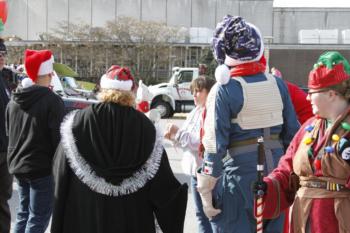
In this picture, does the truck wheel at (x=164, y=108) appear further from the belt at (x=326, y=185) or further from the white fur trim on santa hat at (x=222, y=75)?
the belt at (x=326, y=185)

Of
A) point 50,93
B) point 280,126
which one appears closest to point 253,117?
point 280,126

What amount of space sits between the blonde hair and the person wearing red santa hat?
1378 millimetres

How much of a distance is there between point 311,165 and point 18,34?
184 feet

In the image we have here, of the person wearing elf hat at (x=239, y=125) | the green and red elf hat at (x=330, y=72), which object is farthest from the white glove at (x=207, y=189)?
the green and red elf hat at (x=330, y=72)

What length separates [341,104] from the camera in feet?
9.73

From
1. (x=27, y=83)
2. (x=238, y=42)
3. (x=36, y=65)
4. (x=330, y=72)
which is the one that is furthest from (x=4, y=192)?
(x=330, y=72)

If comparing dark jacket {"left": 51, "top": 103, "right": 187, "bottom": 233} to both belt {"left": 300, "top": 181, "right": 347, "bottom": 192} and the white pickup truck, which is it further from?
the white pickup truck

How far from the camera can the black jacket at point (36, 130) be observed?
4789 mm

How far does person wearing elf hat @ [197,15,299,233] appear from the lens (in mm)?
3637

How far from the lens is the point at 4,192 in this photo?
5.39 m

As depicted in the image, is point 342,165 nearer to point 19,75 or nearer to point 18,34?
point 19,75

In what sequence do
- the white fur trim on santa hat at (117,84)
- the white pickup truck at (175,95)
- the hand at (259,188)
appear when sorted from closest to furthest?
the hand at (259,188), the white fur trim on santa hat at (117,84), the white pickup truck at (175,95)

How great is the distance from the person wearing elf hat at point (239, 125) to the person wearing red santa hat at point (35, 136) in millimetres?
1686

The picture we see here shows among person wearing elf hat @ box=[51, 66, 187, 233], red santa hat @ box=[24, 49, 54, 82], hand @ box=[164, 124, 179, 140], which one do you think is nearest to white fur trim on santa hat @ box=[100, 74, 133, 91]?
person wearing elf hat @ box=[51, 66, 187, 233]
